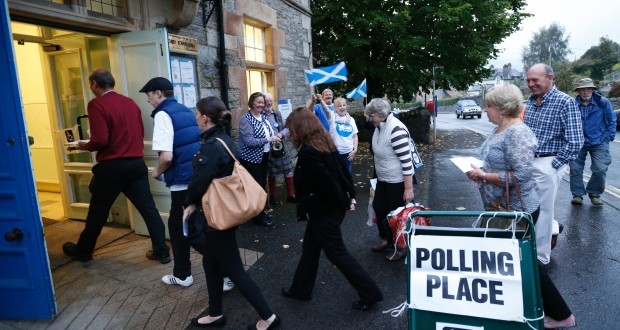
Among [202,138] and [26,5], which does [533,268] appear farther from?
[26,5]

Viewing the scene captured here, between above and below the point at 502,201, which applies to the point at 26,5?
above

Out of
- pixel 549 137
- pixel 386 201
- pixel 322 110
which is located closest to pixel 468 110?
pixel 322 110

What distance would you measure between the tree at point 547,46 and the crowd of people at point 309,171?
294 ft

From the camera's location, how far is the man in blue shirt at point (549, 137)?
3.64 meters

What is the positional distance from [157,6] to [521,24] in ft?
51.4

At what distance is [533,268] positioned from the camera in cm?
210

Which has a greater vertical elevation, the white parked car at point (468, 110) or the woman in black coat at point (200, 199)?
the woman in black coat at point (200, 199)

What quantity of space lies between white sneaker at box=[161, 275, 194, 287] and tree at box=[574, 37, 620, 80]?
183 feet

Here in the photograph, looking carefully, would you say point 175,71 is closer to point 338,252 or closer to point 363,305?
point 338,252

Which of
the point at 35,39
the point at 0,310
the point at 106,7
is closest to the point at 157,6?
the point at 106,7

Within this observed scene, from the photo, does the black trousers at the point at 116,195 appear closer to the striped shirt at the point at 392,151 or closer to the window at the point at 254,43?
the striped shirt at the point at 392,151

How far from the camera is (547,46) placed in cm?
8281

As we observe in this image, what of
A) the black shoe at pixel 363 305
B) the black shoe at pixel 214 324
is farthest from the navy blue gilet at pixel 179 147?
the black shoe at pixel 363 305

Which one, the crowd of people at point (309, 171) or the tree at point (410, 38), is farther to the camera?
the tree at point (410, 38)
